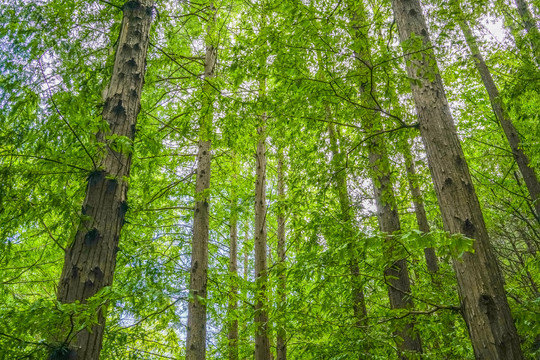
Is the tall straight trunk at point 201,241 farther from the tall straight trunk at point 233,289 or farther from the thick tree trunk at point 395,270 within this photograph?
the thick tree trunk at point 395,270

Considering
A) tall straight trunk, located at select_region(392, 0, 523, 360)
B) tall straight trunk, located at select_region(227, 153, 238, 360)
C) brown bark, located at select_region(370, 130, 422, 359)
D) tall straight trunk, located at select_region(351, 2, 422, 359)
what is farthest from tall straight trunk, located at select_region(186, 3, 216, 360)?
tall straight trunk, located at select_region(392, 0, 523, 360)

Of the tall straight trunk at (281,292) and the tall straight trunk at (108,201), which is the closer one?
the tall straight trunk at (108,201)

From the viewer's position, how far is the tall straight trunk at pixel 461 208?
2.86 metres

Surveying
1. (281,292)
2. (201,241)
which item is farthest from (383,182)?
(201,241)

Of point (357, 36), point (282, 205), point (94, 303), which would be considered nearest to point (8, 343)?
point (94, 303)

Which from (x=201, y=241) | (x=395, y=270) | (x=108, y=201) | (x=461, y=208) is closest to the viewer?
(x=108, y=201)

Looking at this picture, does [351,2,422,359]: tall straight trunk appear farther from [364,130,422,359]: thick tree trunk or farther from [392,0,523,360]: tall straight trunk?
[392,0,523,360]: tall straight trunk

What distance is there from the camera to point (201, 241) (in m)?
6.40

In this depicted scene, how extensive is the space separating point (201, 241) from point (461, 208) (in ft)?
14.4

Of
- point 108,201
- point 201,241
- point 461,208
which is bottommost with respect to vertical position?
point 461,208

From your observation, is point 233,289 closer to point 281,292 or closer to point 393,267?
point 281,292

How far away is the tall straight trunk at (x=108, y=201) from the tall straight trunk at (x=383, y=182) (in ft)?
7.29

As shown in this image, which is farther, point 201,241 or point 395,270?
point 201,241

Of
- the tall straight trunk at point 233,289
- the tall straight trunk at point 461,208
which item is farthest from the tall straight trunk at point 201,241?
the tall straight trunk at point 461,208
